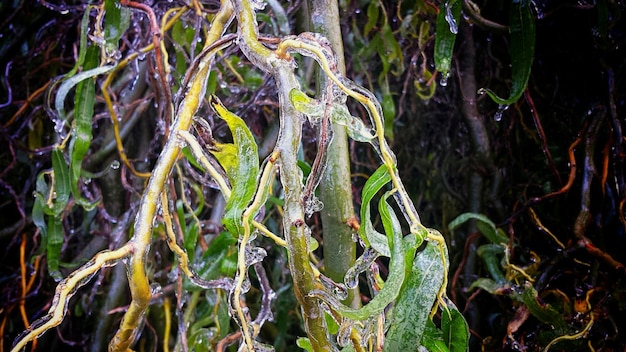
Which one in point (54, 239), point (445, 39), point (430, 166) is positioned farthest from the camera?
point (430, 166)

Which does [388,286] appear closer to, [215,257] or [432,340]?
[432,340]

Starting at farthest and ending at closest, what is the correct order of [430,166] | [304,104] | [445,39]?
1. [430,166]
2. [445,39]
3. [304,104]

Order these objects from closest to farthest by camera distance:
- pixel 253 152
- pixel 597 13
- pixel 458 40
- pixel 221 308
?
pixel 253 152, pixel 221 308, pixel 597 13, pixel 458 40

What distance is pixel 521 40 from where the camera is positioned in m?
0.60

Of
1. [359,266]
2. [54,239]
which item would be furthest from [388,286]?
[54,239]

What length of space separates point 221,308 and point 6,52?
2.59 ft

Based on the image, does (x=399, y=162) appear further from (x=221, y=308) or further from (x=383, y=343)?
(x=383, y=343)

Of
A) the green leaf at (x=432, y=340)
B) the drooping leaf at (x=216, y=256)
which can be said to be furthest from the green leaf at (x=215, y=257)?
the green leaf at (x=432, y=340)

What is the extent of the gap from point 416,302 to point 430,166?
0.62 m

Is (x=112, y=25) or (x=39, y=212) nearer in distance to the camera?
(x=112, y=25)

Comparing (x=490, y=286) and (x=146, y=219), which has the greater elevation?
(x=146, y=219)

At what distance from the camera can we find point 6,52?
3.39 ft

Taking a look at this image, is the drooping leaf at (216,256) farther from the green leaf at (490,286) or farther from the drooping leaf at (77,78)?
the green leaf at (490,286)

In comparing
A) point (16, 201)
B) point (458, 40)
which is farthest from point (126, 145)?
point (458, 40)
